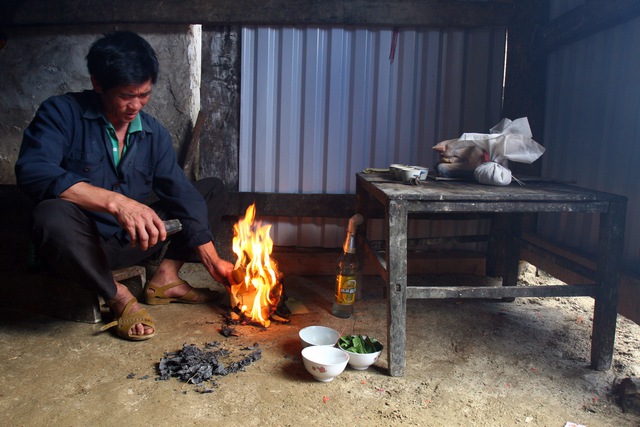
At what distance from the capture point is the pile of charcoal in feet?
8.20

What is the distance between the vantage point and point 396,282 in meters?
2.56

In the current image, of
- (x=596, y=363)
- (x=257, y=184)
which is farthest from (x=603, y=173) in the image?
(x=257, y=184)

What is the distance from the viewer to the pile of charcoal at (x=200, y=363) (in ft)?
8.20

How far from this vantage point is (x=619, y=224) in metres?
2.60

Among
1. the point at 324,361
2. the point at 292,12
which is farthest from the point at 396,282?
the point at 292,12

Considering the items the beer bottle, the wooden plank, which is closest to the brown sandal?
the beer bottle

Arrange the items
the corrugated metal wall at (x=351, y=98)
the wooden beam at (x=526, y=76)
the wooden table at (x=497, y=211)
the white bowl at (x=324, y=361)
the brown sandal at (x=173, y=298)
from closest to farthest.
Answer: the white bowl at (x=324, y=361) < the wooden table at (x=497, y=211) < the brown sandal at (x=173, y=298) < the wooden beam at (x=526, y=76) < the corrugated metal wall at (x=351, y=98)

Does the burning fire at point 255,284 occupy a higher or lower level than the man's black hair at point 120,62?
lower

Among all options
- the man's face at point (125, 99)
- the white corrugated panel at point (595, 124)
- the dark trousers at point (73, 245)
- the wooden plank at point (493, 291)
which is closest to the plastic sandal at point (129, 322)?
the dark trousers at point (73, 245)

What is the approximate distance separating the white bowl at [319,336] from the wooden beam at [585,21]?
258cm

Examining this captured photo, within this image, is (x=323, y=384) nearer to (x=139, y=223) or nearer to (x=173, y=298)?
(x=139, y=223)

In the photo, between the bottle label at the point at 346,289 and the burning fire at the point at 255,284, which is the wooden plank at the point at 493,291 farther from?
the burning fire at the point at 255,284

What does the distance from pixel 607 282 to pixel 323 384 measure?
1.62m

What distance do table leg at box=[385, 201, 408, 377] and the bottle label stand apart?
2.31 feet
